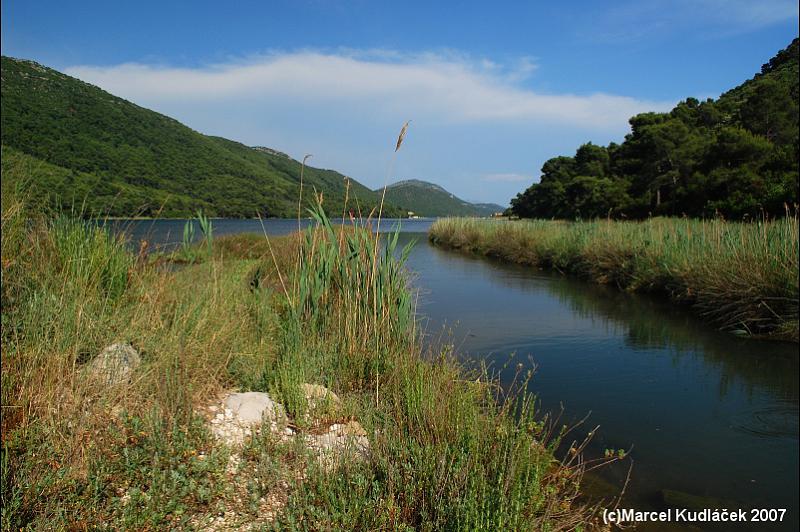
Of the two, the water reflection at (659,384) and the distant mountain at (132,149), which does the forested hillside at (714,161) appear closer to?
the water reflection at (659,384)

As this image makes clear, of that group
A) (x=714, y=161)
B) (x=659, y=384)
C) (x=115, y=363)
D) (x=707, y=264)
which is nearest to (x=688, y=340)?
(x=707, y=264)

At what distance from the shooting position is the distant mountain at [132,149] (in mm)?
40553

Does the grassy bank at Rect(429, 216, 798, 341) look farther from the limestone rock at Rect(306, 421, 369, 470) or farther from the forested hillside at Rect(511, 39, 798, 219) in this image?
the limestone rock at Rect(306, 421, 369, 470)

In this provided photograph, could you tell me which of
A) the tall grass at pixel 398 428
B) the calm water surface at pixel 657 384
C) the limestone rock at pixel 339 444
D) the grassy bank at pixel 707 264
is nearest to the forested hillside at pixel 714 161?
the grassy bank at pixel 707 264

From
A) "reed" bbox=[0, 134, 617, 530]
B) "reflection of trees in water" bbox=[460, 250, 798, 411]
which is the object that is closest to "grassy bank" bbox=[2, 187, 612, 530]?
"reed" bbox=[0, 134, 617, 530]

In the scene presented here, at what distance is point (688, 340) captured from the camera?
22.4 ft

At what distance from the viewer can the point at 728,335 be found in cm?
689

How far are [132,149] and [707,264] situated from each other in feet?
229

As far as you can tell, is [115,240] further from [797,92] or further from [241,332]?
[797,92]

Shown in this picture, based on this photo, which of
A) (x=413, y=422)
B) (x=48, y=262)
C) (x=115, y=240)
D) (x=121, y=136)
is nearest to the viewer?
(x=413, y=422)

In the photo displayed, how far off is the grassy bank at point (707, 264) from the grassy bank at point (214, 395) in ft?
17.4

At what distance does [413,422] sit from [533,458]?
65 centimetres

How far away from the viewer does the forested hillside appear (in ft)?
58.3

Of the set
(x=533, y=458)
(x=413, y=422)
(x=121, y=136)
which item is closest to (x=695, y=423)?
(x=533, y=458)
